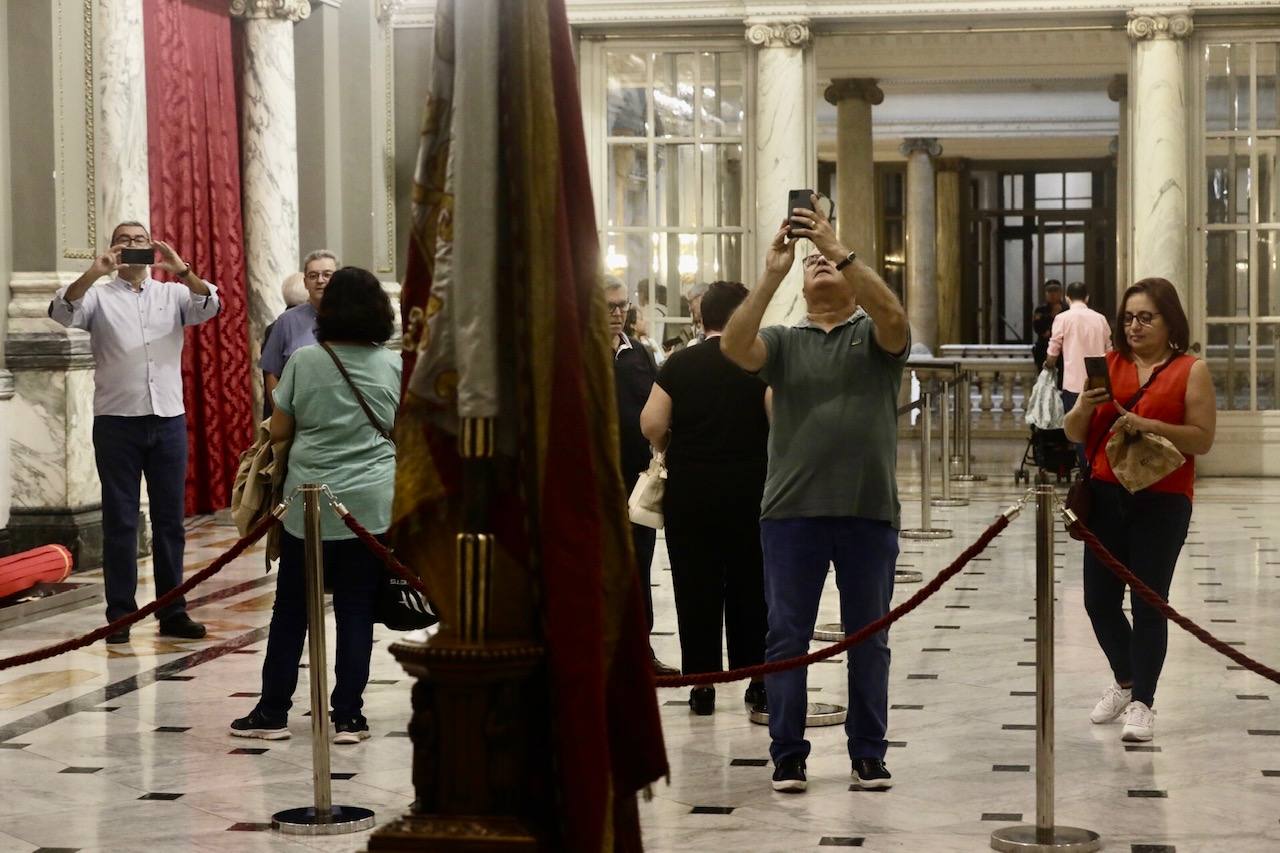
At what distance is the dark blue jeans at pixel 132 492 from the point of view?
23.5ft

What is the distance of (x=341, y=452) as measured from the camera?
219 inches

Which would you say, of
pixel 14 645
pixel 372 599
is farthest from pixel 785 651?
pixel 14 645

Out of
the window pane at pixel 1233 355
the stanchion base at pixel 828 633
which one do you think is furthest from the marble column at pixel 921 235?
the stanchion base at pixel 828 633

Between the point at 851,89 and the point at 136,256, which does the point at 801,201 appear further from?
the point at 851,89

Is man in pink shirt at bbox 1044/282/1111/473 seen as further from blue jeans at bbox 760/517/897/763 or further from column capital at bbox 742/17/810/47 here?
blue jeans at bbox 760/517/897/763

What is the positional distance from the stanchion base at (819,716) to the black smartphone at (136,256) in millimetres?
2941

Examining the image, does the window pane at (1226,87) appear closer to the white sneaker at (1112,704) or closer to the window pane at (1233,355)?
the window pane at (1233,355)

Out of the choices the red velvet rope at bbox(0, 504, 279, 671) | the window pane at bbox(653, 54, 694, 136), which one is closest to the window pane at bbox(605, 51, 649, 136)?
the window pane at bbox(653, 54, 694, 136)

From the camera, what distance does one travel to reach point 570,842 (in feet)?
9.11

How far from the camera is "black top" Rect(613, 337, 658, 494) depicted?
6336 mm

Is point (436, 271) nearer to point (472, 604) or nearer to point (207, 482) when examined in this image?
point (472, 604)

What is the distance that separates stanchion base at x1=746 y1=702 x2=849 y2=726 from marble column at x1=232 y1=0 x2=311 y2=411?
7010mm

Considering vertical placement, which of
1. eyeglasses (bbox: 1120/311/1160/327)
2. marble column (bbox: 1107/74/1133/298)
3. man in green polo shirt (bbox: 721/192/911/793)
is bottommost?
man in green polo shirt (bbox: 721/192/911/793)

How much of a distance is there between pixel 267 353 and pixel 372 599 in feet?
8.88
